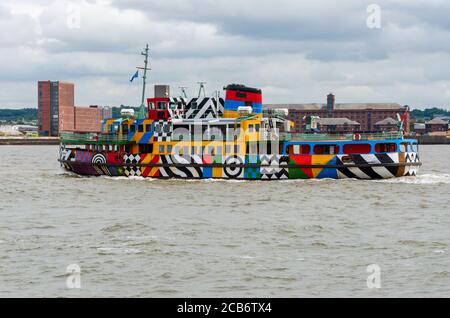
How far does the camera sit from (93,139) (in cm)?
5075

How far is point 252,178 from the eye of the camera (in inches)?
1791

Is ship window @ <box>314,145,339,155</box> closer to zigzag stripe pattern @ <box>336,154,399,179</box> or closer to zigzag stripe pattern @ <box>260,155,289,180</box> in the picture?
zigzag stripe pattern @ <box>336,154,399,179</box>

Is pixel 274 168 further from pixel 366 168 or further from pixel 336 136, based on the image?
pixel 366 168

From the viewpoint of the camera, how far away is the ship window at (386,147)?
44438mm

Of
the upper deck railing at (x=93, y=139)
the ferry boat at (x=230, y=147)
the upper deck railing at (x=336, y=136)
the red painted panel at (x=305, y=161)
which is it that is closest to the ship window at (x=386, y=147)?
the ferry boat at (x=230, y=147)

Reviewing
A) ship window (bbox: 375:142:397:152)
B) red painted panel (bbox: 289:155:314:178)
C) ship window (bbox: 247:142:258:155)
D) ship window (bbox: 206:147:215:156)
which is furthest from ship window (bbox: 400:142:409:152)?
ship window (bbox: 206:147:215:156)

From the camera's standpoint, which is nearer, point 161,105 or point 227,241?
point 227,241

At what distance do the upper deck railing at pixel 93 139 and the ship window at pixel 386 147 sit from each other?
16078 mm

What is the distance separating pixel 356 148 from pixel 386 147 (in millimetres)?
1867

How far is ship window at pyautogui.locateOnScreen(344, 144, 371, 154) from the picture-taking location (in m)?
44.3

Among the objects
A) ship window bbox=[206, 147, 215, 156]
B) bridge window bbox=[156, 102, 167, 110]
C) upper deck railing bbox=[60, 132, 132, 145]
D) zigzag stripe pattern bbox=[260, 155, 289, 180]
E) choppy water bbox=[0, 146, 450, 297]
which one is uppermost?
bridge window bbox=[156, 102, 167, 110]

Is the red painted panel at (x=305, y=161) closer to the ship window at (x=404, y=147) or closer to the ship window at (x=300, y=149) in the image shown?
the ship window at (x=300, y=149)

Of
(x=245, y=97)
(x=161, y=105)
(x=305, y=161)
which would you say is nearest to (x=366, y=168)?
(x=305, y=161)

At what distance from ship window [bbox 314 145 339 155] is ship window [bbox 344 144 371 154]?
60 cm
